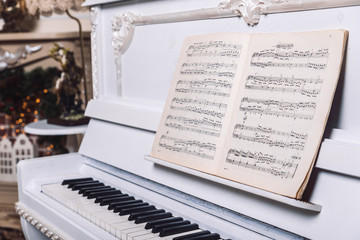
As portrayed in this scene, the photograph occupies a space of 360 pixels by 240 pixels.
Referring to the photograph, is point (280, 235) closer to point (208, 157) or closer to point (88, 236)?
point (208, 157)

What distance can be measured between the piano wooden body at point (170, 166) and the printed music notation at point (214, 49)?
0.07m

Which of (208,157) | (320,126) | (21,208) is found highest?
(320,126)

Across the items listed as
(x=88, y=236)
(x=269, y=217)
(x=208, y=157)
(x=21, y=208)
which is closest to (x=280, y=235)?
(x=269, y=217)

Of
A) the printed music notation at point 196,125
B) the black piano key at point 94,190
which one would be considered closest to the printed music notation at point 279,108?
the printed music notation at point 196,125

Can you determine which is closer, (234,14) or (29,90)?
(234,14)

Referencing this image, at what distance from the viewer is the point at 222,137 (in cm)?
123

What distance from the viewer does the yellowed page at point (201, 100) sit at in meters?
1.26

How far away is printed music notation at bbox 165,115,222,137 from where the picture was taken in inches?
49.9

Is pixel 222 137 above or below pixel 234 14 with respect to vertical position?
below

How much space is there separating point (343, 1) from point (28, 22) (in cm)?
269

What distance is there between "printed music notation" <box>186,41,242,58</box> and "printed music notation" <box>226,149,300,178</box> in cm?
30

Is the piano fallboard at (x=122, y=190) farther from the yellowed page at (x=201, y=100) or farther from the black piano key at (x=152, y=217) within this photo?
the yellowed page at (x=201, y=100)

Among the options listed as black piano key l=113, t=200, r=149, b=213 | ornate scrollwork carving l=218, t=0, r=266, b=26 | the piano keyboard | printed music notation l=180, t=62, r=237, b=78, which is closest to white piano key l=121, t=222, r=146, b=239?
the piano keyboard

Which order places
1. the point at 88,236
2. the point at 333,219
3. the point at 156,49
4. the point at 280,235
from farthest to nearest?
the point at 156,49 → the point at 88,236 → the point at 280,235 → the point at 333,219
